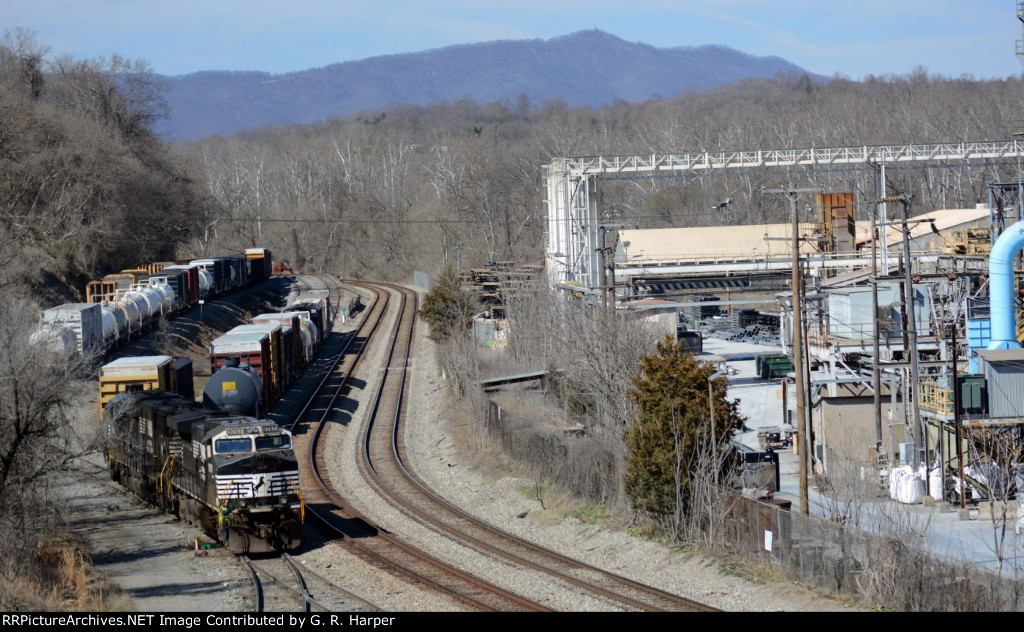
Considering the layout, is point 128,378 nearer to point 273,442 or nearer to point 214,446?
point 214,446

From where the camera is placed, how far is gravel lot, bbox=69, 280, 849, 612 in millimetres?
16969

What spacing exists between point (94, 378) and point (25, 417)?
22081mm

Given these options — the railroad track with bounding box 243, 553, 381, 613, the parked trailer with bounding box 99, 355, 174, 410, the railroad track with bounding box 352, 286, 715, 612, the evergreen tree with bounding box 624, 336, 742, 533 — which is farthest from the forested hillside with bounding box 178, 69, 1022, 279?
the railroad track with bounding box 243, 553, 381, 613

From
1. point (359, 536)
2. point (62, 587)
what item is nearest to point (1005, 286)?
point (359, 536)

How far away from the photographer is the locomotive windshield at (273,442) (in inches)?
786

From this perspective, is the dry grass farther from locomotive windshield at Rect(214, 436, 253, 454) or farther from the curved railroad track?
the curved railroad track

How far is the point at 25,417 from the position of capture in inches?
722

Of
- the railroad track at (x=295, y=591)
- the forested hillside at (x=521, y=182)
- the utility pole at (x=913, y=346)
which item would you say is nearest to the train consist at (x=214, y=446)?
the railroad track at (x=295, y=591)

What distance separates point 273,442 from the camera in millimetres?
20141

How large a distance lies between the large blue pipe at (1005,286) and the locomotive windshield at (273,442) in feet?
68.1

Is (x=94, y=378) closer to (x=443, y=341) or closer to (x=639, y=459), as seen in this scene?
(x=443, y=341)

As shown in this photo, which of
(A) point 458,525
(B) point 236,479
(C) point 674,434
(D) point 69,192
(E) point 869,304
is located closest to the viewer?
(B) point 236,479

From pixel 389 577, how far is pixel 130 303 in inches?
1205

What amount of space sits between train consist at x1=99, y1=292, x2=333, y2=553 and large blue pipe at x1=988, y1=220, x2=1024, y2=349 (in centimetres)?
2114
